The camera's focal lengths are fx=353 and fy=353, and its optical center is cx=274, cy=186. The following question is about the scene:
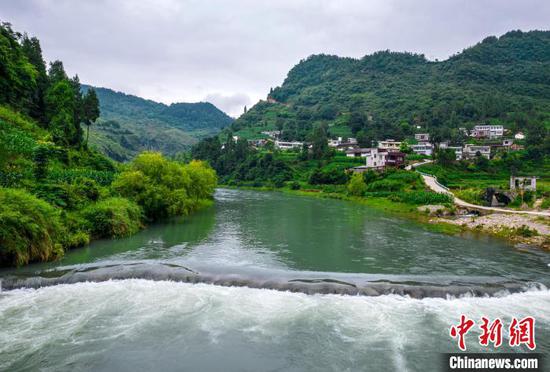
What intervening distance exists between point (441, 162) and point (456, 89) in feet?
Answer: 330

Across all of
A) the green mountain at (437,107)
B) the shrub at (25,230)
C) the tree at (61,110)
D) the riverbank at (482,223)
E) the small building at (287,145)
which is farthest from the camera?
the small building at (287,145)

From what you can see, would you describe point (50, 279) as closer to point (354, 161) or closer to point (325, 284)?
point (325, 284)

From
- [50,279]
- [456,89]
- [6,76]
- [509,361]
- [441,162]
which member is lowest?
[509,361]

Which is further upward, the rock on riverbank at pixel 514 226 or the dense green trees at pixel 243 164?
the dense green trees at pixel 243 164

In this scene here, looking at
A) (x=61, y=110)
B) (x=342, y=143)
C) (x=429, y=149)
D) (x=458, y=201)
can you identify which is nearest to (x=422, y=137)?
(x=429, y=149)

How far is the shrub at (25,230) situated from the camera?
20.2m

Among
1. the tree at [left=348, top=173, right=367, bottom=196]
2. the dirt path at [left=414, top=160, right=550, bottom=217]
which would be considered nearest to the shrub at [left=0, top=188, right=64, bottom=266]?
the dirt path at [left=414, top=160, right=550, bottom=217]

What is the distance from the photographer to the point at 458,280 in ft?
67.3

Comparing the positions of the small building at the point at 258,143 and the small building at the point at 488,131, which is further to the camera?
the small building at the point at 258,143

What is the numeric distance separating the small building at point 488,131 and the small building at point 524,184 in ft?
231

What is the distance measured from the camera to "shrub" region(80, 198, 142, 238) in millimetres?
29375

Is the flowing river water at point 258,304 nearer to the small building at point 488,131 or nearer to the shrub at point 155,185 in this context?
the shrub at point 155,185

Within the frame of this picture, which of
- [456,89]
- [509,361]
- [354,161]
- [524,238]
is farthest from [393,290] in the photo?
[456,89]

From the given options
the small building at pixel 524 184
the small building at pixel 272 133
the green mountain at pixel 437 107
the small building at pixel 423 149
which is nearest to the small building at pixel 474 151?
the green mountain at pixel 437 107
